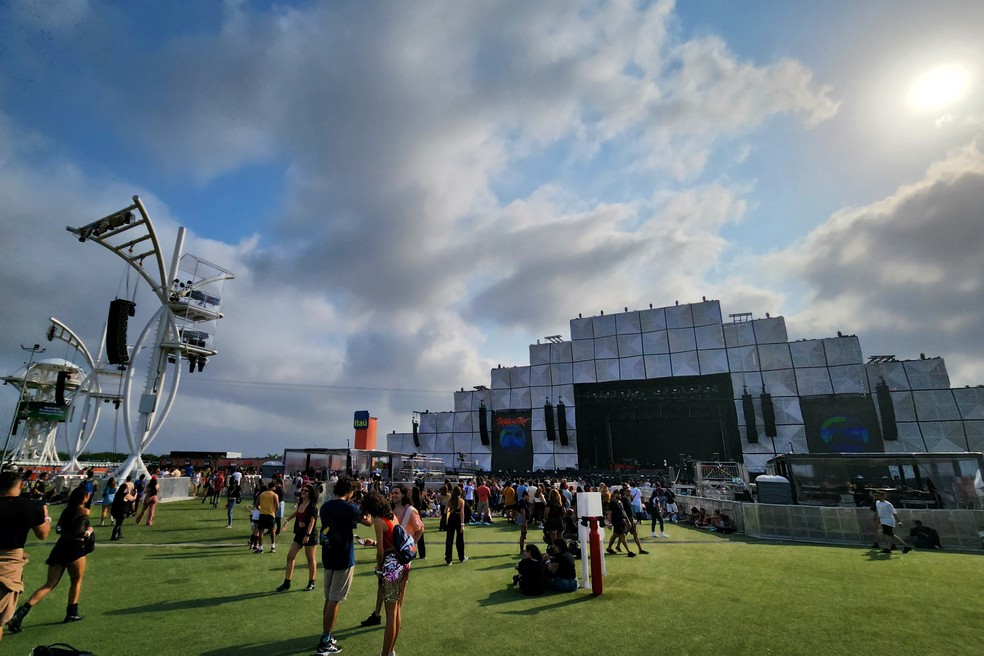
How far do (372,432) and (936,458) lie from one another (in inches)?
1935

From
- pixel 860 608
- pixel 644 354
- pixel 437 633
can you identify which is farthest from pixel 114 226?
pixel 644 354

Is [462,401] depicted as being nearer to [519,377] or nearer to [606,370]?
[519,377]

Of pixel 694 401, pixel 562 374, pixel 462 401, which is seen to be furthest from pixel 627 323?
pixel 462 401

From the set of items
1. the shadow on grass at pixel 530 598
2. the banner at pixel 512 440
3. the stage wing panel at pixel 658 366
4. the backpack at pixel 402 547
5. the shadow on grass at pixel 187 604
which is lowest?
the shadow on grass at pixel 530 598

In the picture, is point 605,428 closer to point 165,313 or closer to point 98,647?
point 165,313

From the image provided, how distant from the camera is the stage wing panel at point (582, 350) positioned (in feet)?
148

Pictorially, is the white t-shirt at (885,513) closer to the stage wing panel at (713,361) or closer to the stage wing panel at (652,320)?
the stage wing panel at (713,361)

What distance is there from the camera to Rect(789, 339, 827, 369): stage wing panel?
38062 mm

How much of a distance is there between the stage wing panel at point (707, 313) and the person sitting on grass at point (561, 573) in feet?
125

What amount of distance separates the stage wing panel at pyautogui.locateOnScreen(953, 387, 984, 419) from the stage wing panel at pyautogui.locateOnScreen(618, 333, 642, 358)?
23444 mm

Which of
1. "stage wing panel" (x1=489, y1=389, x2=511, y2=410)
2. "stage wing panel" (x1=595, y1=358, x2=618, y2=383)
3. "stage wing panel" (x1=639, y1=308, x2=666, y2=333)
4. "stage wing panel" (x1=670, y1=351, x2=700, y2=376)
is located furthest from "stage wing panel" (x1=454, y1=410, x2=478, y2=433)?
"stage wing panel" (x1=670, y1=351, x2=700, y2=376)

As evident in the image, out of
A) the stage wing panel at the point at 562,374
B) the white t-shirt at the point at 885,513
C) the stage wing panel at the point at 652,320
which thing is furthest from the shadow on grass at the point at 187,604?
the stage wing panel at the point at 652,320

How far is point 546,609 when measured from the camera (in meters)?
6.64

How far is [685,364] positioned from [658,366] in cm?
230
